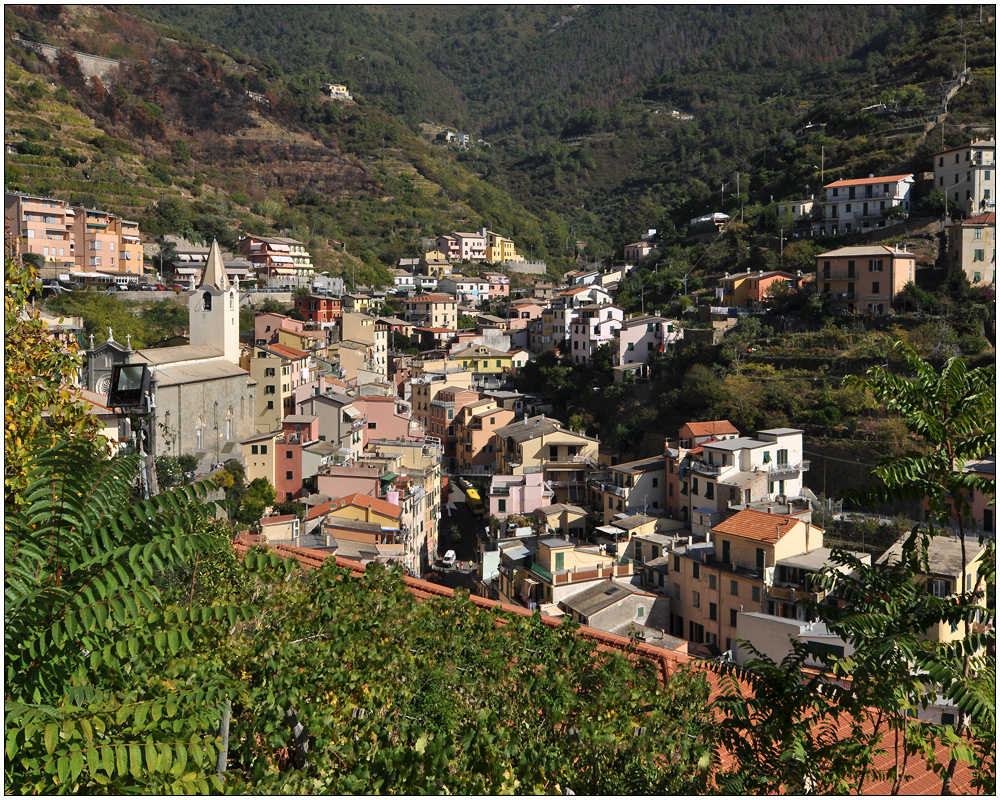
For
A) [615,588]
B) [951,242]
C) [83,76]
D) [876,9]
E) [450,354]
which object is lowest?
[615,588]

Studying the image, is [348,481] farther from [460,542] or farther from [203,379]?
[203,379]

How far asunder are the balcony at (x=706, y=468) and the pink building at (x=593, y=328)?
20.7m

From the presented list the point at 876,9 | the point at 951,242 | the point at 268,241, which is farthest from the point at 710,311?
the point at 876,9

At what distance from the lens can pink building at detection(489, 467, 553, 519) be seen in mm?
34719

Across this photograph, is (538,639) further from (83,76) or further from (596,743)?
(83,76)

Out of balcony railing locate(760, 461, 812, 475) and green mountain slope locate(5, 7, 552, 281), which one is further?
green mountain slope locate(5, 7, 552, 281)

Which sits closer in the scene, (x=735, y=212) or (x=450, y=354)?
(x=450, y=354)

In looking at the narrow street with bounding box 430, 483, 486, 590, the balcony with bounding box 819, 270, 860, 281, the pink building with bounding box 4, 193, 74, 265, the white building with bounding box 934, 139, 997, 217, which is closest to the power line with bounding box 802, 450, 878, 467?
the balcony with bounding box 819, 270, 860, 281

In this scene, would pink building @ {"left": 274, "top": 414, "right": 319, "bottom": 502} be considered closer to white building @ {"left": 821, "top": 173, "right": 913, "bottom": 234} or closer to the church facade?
the church facade

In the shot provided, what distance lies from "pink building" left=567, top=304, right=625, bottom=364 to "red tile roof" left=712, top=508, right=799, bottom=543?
88.5 ft

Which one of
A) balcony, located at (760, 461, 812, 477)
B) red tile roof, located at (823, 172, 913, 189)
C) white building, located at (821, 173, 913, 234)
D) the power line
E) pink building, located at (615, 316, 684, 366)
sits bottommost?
balcony, located at (760, 461, 812, 477)

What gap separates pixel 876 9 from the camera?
130 metres

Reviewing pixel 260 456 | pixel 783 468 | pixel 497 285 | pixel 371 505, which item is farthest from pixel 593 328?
pixel 371 505

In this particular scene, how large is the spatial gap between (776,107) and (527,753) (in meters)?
112
